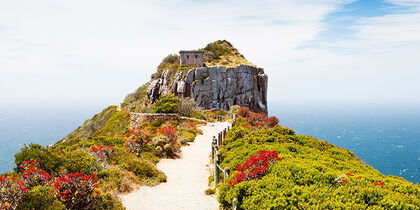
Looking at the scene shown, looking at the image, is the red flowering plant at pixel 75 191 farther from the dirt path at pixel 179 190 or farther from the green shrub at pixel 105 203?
the dirt path at pixel 179 190

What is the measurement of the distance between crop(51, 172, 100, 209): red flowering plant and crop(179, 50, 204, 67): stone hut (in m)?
50.0

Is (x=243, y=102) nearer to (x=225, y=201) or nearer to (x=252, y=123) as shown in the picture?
(x=252, y=123)

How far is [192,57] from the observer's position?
5516 centimetres

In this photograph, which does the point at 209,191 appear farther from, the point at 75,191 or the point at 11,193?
the point at 11,193

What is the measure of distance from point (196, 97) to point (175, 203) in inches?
1723

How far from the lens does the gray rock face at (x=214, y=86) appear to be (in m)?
51.8

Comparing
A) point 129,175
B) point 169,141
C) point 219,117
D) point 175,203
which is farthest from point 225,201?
point 219,117

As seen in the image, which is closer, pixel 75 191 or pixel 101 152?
pixel 75 191

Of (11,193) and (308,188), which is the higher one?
(308,188)

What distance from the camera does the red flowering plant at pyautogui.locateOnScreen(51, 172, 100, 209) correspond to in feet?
20.6

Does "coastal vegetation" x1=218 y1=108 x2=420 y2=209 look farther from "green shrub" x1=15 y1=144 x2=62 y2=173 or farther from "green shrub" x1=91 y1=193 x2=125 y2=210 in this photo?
"green shrub" x1=15 y1=144 x2=62 y2=173

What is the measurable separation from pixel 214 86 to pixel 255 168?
155 feet

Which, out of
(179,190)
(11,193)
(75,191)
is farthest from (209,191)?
(11,193)

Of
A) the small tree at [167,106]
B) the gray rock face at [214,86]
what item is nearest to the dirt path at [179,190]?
the small tree at [167,106]
